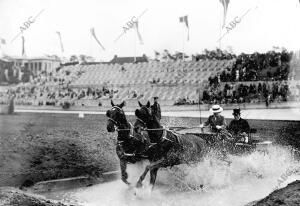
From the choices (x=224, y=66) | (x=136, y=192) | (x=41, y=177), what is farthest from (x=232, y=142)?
(x=224, y=66)

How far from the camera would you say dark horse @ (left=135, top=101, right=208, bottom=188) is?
10023mm

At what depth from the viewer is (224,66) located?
35.7 metres

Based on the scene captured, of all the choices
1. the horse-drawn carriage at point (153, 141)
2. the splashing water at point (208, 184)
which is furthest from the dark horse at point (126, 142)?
the splashing water at point (208, 184)

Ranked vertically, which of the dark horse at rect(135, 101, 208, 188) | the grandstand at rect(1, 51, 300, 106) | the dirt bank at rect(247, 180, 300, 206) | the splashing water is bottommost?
the splashing water

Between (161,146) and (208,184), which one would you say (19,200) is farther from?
(208,184)

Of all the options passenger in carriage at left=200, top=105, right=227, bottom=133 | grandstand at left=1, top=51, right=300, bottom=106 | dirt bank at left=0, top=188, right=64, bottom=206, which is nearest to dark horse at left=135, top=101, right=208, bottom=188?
passenger in carriage at left=200, top=105, right=227, bottom=133

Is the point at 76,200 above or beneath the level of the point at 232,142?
beneath

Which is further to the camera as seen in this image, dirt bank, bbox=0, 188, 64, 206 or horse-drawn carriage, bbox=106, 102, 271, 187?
horse-drawn carriage, bbox=106, 102, 271, 187

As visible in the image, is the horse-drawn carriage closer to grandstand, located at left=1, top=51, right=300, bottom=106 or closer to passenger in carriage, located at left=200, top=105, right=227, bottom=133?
passenger in carriage, located at left=200, top=105, right=227, bottom=133

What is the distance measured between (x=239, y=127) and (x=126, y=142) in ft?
11.9

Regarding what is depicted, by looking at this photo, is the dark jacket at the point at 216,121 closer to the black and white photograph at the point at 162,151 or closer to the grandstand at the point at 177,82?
the black and white photograph at the point at 162,151

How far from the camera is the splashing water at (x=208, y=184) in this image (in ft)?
32.1

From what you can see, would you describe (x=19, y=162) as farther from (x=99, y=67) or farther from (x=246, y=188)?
(x=99, y=67)

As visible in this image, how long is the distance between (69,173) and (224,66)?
24.6 metres
